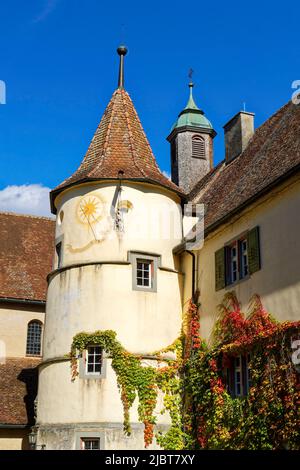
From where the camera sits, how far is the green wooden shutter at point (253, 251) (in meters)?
16.0

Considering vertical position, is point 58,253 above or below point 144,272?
above

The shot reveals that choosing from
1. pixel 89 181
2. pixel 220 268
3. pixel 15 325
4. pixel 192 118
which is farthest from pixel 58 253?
pixel 192 118

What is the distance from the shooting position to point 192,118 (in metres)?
31.3

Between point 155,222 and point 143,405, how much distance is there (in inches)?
217

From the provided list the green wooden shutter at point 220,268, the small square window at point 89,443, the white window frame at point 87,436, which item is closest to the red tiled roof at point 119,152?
the green wooden shutter at point 220,268

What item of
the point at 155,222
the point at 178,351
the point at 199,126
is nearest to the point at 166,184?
the point at 155,222

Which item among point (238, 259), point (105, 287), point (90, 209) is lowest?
point (105, 287)

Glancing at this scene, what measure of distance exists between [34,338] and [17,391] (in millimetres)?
3769

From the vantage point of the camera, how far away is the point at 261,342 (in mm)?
15070

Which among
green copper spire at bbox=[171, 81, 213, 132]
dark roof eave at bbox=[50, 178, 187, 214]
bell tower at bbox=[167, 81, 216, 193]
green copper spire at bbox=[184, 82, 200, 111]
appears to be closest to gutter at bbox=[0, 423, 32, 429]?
dark roof eave at bbox=[50, 178, 187, 214]

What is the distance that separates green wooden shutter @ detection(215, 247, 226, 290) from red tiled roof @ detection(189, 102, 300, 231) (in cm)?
84

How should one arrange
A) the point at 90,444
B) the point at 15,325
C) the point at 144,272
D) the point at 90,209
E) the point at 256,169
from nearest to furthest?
the point at 90,444
the point at 256,169
the point at 144,272
the point at 90,209
the point at 15,325

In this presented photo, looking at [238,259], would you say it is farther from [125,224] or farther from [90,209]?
[90,209]

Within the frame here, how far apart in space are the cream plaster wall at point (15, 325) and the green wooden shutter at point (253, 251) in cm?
1136
